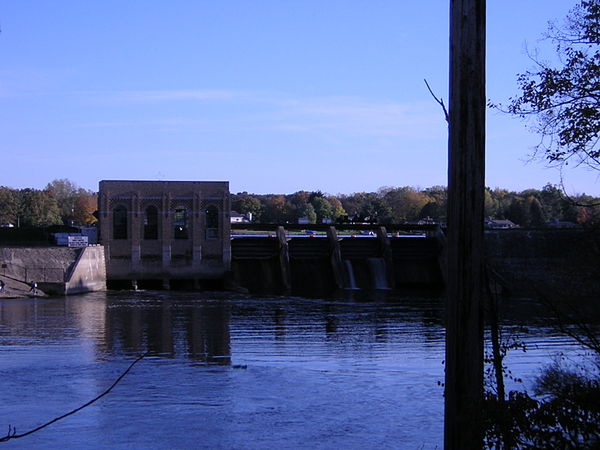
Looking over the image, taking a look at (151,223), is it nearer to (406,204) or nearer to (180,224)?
(180,224)

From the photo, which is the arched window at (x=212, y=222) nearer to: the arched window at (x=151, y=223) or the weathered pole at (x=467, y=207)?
the arched window at (x=151, y=223)

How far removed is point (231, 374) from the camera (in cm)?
2166

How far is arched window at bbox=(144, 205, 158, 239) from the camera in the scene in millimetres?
53000

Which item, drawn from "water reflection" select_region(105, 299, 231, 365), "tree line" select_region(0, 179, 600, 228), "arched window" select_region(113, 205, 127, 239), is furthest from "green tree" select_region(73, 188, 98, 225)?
"water reflection" select_region(105, 299, 231, 365)

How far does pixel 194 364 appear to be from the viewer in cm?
2350

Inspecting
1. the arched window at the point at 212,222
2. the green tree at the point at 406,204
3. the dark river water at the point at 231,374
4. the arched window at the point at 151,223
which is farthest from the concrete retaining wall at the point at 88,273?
the green tree at the point at 406,204

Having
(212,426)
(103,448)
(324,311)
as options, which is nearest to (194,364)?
(212,426)

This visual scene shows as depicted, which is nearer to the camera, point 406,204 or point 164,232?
point 164,232

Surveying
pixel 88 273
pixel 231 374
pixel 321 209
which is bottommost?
pixel 231 374

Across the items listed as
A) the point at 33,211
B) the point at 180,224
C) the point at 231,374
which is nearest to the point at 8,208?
the point at 33,211

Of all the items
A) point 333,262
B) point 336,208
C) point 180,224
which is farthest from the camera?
point 336,208

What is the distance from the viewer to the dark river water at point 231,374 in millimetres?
15383

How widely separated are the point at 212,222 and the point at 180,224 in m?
2.12

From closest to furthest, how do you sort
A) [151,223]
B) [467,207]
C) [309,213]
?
[467,207] < [151,223] < [309,213]
